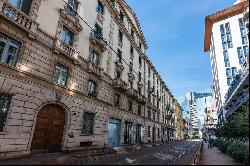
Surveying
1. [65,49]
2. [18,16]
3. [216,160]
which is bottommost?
[216,160]

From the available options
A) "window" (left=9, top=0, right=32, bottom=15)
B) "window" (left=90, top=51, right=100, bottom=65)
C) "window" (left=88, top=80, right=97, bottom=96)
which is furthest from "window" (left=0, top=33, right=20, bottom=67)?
"window" (left=90, top=51, right=100, bottom=65)

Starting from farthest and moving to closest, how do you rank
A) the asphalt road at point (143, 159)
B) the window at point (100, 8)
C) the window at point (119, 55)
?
→ the window at point (119, 55)
the window at point (100, 8)
the asphalt road at point (143, 159)

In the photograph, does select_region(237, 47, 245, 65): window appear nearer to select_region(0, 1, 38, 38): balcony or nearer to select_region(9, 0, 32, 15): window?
select_region(0, 1, 38, 38): balcony

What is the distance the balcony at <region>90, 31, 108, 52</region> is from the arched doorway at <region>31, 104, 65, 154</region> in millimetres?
7954

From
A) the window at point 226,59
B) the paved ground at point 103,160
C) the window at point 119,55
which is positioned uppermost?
the window at point 226,59

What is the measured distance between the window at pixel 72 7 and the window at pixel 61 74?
5.12 metres

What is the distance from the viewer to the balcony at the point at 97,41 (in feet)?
68.1

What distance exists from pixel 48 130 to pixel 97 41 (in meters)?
10.1

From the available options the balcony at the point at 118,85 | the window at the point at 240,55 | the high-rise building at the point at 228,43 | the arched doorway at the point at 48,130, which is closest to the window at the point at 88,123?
the arched doorway at the point at 48,130

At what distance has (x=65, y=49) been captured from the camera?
16828mm

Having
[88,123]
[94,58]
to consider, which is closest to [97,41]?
[94,58]

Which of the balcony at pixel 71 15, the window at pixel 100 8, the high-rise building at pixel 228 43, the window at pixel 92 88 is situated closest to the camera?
the balcony at pixel 71 15

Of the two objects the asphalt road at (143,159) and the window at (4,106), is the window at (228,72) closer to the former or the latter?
the asphalt road at (143,159)

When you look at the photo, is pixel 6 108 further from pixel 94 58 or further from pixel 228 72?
pixel 228 72
